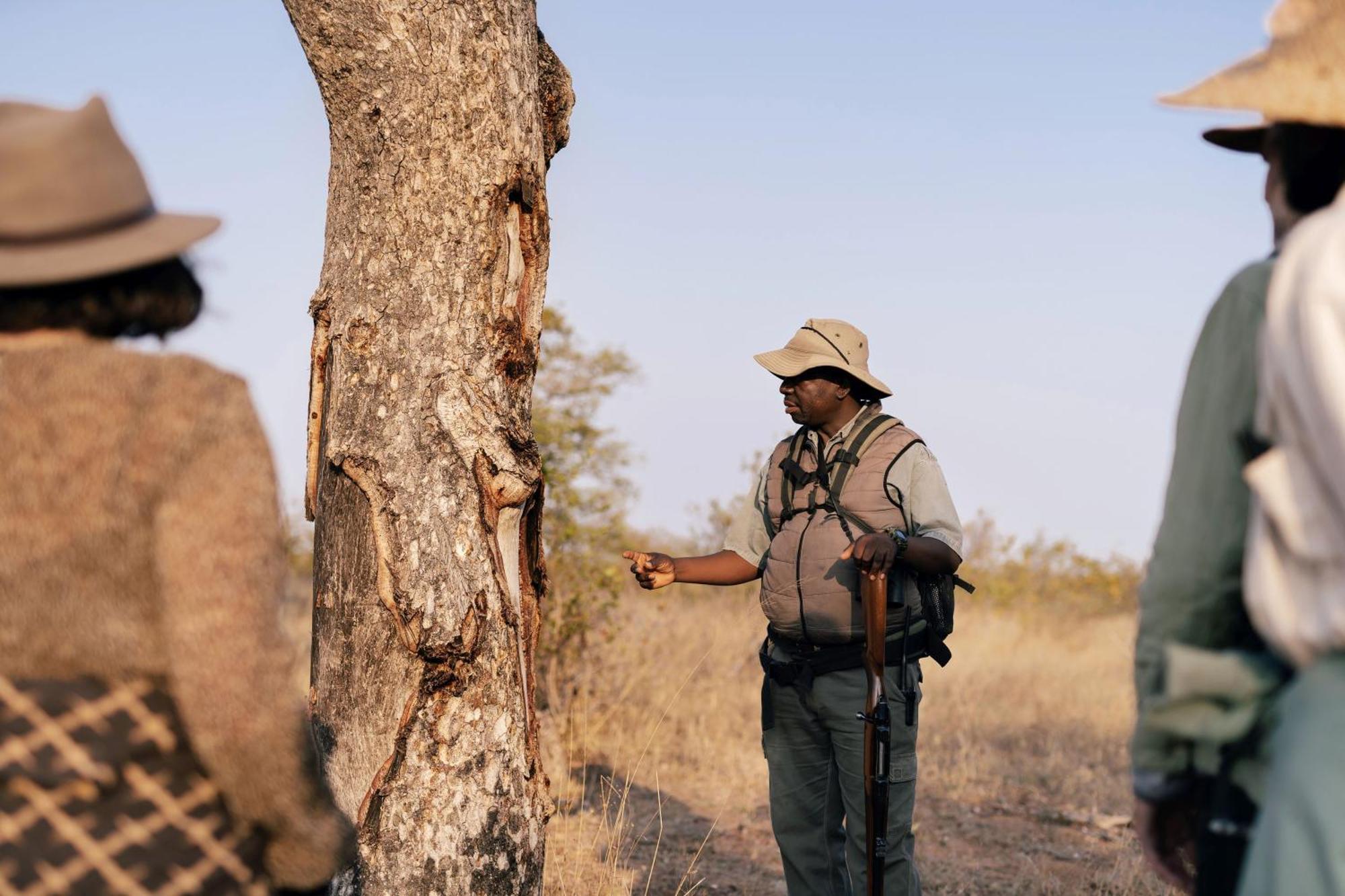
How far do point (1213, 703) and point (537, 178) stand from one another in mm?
2649

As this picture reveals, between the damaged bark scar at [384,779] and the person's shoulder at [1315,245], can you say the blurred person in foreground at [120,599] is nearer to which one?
the person's shoulder at [1315,245]

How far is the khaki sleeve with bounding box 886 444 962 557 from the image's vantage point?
4.64 metres

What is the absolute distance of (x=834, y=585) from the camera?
15.4 feet

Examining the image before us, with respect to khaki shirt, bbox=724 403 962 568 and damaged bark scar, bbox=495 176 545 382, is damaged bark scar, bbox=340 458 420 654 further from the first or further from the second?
khaki shirt, bbox=724 403 962 568

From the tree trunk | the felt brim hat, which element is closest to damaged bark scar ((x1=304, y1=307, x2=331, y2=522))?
the tree trunk

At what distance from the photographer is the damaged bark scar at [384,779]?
11.3 feet

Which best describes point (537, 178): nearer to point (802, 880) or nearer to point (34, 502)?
point (34, 502)

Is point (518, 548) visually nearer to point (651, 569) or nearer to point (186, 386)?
point (651, 569)

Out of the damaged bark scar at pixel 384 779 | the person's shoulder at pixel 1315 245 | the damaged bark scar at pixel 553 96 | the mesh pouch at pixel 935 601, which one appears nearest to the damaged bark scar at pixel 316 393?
the damaged bark scar at pixel 384 779

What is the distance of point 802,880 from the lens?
482 cm

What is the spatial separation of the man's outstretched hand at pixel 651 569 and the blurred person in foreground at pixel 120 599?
2892mm

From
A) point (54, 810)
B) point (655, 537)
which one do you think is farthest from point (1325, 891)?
point (655, 537)

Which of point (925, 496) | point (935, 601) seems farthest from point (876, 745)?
point (925, 496)

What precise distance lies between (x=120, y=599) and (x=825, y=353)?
3447 millimetres
